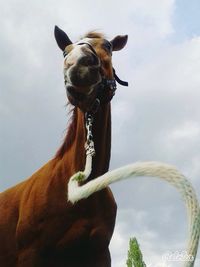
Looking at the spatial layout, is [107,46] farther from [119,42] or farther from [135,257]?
[135,257]

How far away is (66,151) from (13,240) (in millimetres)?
1012

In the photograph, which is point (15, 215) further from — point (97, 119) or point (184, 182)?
point (184, 182)

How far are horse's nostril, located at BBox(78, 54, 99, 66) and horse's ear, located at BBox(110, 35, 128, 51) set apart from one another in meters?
1.10

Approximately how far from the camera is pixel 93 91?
12.3 ft

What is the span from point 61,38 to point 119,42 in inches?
26.7

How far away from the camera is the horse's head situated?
11.8ft

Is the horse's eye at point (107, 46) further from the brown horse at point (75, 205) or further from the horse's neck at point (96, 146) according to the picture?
the horse's neck at point (96, 146)

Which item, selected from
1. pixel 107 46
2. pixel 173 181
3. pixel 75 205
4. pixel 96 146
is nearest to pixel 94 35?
pixel 107 46

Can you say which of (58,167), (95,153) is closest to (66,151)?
(58,167)

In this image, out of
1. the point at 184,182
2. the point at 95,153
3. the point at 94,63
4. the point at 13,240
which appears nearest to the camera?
the point at 184,182

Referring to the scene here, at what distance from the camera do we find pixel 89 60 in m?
3.64

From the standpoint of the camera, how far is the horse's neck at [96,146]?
3.99m

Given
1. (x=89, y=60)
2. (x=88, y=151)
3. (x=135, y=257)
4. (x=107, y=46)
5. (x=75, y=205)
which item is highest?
(x=135, y=257)

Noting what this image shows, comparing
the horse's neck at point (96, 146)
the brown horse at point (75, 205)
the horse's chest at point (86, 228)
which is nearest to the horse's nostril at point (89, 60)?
the brown horse at point (75, 205)
